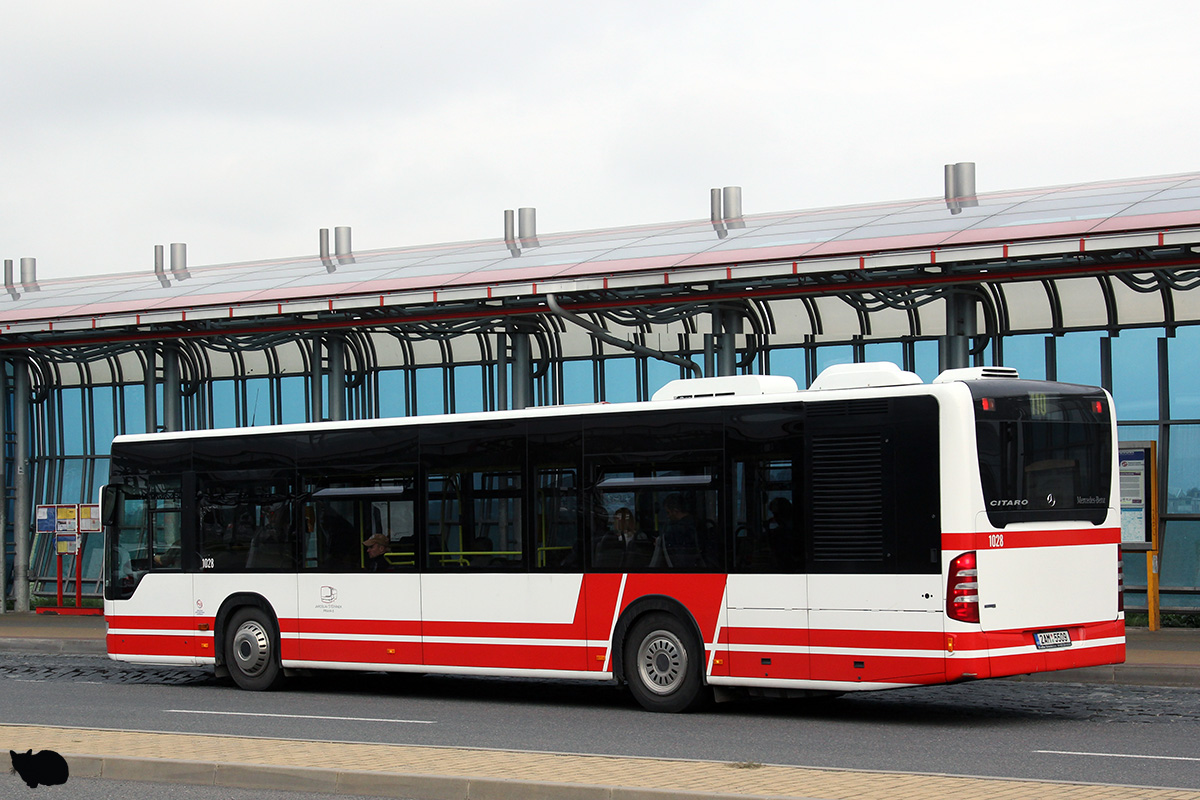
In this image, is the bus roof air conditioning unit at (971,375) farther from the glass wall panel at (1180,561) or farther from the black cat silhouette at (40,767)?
the glass wall panel at (1180,561)

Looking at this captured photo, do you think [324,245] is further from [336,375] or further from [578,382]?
[336,375]

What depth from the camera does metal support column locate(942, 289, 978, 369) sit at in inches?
719

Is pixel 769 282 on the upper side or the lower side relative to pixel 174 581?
upper

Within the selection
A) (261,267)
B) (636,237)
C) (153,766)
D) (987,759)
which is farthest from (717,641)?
(261,267)

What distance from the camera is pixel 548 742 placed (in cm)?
1111

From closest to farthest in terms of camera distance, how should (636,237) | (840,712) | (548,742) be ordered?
(548,742), (840,712), (636,237)

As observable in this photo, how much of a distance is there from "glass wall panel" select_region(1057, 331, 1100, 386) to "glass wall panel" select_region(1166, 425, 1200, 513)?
1.37 metres

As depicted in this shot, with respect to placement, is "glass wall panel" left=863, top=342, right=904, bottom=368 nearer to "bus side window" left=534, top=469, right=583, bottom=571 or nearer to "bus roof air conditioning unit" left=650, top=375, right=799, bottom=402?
"bus roof air conditioning unit" left=650, top=375, right=799, bottom=402

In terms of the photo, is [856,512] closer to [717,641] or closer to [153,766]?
[717,641]

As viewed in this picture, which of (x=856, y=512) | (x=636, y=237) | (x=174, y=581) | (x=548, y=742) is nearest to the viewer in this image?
(x=548, y=742)

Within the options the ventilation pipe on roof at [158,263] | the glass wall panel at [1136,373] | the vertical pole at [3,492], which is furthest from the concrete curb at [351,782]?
the ventilation pipe on roof at [158,263]

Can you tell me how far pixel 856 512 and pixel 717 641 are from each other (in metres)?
1.69

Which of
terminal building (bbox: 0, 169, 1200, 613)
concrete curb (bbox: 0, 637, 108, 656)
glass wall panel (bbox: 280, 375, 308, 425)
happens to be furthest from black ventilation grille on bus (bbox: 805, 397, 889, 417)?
glass wall panel (bbox: 280, 375, 308, 425)

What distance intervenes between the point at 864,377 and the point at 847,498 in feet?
3.41
